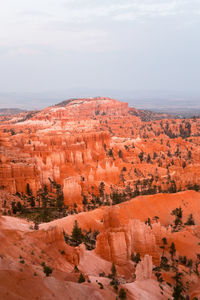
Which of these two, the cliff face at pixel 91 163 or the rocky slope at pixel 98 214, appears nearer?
the rocky slope at pixel 98 214

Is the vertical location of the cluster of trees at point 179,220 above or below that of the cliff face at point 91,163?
below

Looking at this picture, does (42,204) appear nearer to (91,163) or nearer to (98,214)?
(98,214)

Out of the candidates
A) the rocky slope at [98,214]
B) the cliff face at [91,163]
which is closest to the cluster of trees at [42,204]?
the rocky slope at [98,214]

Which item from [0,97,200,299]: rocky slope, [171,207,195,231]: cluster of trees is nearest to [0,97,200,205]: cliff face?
[0,97,200,299]: rocky slope

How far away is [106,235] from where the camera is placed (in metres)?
19.8

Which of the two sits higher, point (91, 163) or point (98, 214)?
point (91, 163)

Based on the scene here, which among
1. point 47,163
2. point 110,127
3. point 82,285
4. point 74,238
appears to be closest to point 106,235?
point 74,238

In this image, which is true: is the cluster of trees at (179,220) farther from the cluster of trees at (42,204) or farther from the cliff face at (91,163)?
the cluster of trees at (42,204)

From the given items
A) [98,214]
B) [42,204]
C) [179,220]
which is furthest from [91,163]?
[98,214]

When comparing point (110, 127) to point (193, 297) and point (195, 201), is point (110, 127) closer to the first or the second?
point (195, 201)

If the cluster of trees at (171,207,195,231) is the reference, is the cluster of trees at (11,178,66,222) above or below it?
above

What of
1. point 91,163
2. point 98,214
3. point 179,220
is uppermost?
point 91,163

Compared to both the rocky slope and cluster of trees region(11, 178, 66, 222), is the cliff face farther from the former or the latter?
cluster of trees region(11, 178, 66, 222)

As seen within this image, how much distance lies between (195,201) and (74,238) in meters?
22.5
